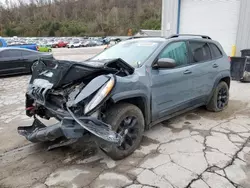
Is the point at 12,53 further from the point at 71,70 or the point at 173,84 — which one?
the point at 173,84

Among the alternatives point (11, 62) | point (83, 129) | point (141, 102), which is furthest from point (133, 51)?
point (11, 62)

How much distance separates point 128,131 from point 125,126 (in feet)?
0.34

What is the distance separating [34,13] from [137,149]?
10401 centimetres

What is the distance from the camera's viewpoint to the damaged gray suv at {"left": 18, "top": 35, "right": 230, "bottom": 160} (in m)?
2.51

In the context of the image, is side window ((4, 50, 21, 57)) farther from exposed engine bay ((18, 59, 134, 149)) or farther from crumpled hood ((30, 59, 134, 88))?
crumpled hood ((30, 59, 134, 88))

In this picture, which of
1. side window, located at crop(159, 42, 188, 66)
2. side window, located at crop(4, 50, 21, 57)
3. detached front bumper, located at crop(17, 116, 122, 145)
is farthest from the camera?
side window, located at crop(4, 50, 21, 57)

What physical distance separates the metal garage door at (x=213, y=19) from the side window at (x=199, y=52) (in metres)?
7.00

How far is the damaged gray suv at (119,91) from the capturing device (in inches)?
98.7

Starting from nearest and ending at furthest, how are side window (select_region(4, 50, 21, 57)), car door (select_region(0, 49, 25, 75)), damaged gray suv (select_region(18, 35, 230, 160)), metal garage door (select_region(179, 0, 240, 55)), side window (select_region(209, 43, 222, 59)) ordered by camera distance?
damaged gray suv (select_region(18, 35, 230, 160)) → side window (select_region(209, 43, 222, 59)) → car door (select_region(0, 49, 25, 75)) → side window (select_region(4, 50, 21, 57)) → metal garage door (select_region(179, 0, 240, 55))

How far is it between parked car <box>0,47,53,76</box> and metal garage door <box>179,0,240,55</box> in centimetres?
752

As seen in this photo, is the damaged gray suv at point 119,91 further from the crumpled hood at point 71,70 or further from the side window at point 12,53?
the side window at point 12,53

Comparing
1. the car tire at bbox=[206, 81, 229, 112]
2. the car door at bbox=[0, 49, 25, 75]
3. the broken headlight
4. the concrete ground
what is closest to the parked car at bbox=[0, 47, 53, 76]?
the car door at bbox=[0, 49, 25, 75]

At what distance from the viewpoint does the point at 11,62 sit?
29.6ft

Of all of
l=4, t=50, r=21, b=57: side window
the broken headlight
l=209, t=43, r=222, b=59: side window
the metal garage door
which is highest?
the metal garage door
